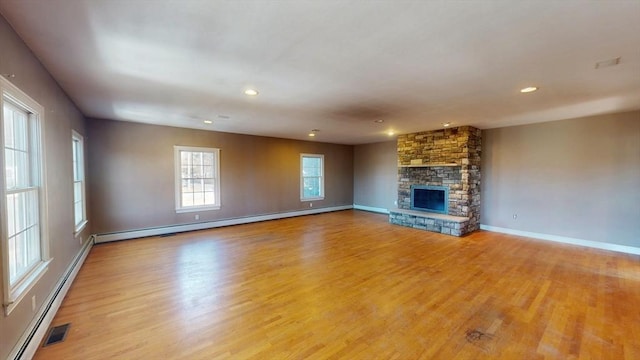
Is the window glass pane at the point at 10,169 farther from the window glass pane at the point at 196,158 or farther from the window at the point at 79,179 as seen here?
the window glass pane at the point at 196,158

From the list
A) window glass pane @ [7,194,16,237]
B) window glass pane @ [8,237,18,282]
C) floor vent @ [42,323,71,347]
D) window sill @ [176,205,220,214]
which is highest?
window glass pane @ [7,194,16,237]

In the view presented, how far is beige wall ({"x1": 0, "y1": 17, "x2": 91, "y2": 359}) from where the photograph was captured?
6.18ft

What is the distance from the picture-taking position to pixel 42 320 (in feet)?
7.78

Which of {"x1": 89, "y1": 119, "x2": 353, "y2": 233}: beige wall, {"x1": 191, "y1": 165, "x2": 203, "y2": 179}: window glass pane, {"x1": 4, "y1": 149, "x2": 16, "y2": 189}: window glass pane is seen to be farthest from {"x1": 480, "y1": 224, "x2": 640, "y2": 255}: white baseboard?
{"x1": 4, "y1": 149, "x2": 16, "y2": 189}: window glass pane

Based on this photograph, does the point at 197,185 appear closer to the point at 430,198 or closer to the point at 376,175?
the point at 376,175

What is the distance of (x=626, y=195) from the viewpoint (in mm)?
4680

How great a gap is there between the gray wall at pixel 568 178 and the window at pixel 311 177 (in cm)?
485

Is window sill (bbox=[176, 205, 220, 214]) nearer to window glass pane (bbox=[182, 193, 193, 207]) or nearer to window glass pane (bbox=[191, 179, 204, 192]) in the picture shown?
window glass pane (bbox=[182, 193, 193, 207])

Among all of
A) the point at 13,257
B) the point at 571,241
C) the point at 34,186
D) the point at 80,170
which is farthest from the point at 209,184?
the point at 571,241

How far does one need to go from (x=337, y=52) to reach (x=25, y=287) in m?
3.28

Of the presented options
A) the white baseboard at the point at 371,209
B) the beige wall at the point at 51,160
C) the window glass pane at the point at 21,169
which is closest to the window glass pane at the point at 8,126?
the window glass pane at the point at 21,169

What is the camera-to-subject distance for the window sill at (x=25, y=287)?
1843mm

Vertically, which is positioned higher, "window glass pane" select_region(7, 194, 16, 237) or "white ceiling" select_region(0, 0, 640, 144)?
"white ceiling" select_region(0, 0, 640, 144)

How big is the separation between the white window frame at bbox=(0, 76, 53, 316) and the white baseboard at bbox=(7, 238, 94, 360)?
32 centimetres
